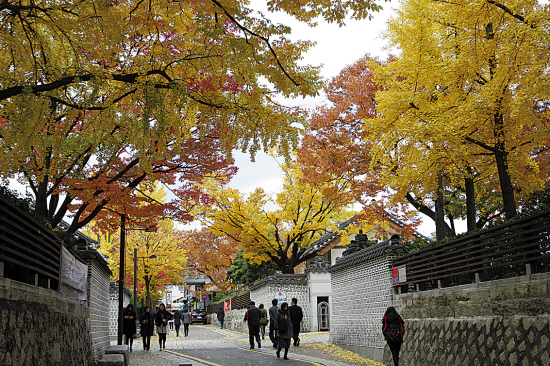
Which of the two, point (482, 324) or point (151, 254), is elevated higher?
point (151, 254)

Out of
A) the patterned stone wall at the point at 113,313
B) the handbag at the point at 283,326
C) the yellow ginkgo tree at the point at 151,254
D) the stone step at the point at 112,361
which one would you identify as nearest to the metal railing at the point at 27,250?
the stone step at the point at 112,361

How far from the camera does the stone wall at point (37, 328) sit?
5480 millimetres

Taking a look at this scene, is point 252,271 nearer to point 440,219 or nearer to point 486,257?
point 440,219

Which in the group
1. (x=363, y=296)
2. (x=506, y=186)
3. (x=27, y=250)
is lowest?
(x=363, y=296)

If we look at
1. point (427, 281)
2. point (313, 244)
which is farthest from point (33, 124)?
point (313, 244)

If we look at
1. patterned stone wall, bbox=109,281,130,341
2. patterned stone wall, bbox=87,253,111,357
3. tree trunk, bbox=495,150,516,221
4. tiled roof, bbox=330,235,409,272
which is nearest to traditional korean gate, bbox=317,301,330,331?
tiled roof, bbox=330,235,409,272

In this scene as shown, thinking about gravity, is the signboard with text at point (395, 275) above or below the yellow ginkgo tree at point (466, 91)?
below

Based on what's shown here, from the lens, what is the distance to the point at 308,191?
27859 mm

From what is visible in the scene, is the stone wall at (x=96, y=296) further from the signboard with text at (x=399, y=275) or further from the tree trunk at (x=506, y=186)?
the tree trunk at (x=506, y=186)

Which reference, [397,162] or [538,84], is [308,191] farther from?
[538,84]

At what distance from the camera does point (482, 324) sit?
906 centimetres

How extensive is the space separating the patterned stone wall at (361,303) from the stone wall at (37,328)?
917 cm

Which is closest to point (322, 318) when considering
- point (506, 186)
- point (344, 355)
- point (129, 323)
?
point (344, 355)

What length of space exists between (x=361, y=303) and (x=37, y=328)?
12.4 m
